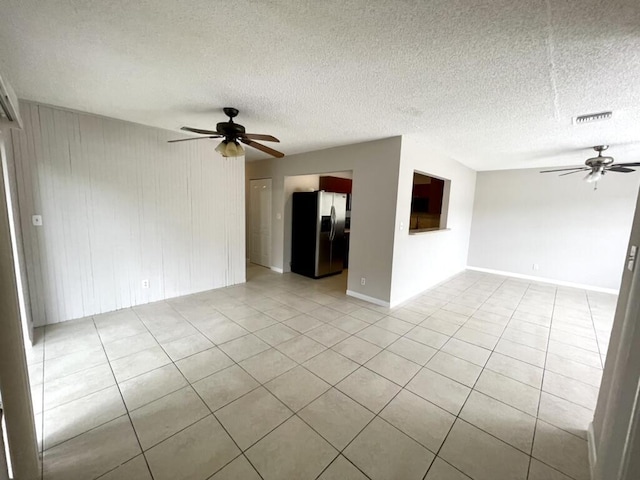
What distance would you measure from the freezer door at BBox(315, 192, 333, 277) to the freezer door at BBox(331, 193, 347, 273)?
0.11 metres

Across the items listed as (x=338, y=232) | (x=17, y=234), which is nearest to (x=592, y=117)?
(x=338, y=232)

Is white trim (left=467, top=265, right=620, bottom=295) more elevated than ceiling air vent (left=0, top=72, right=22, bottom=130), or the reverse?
ceiling air vent (left=0, top=72, right=22, bottom=130)

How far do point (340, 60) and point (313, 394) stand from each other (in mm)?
2454

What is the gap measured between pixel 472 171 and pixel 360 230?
12.6 ft

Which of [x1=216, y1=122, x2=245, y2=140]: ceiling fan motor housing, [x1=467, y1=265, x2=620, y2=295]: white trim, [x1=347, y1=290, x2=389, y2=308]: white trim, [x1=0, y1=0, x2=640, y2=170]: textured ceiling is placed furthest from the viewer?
[x1=467, y1=265, x2=620, y2=295]: white trim

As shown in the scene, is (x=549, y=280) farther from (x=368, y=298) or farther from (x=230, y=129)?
(x=230, y=129)

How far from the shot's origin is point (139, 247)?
3.49m

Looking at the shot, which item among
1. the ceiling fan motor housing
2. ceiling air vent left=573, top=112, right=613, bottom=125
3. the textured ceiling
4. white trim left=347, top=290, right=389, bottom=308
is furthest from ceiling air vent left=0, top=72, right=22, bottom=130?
ceiling air vent left=573, top=112, right=613, bottom=125

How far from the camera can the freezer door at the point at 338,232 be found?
202 inches

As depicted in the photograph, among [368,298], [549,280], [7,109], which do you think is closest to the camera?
[7,109]

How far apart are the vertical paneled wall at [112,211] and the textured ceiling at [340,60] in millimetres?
462

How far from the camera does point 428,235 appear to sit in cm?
445

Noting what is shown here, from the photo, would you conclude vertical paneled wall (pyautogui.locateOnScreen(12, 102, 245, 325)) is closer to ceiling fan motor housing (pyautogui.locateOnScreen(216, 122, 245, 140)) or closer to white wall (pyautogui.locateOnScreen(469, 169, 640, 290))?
ceiling fan motor housing (pyautogui.locateOnScreen(216, 122, 245, 140))

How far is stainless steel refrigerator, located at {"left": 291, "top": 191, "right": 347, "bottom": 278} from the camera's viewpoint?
493cm
